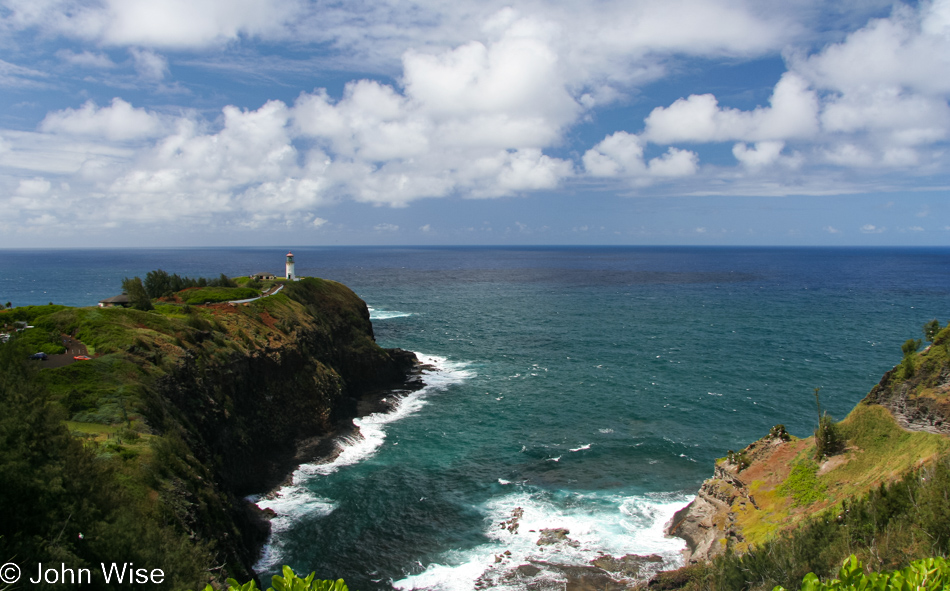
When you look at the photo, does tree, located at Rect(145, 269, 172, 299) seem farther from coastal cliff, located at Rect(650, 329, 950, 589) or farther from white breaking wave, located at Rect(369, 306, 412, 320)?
coastal cliff, located at Rect(650, 329, 950, 589)

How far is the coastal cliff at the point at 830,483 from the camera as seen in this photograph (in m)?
19.3

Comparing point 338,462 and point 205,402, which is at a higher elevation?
point 205,402

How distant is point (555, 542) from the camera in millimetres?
32469

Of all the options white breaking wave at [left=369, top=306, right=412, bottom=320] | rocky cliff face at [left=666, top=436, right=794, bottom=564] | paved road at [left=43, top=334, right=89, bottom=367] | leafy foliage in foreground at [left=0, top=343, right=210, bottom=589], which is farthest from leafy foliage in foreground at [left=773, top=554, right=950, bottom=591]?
white breaking wave at [left=369, top=306, right=412, bottom=320]

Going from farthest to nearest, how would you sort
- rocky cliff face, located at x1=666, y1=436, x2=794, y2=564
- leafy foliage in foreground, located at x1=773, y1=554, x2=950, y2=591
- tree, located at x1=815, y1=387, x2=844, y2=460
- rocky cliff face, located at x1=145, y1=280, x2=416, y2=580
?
1. rocky cliff face, located at x1=666, y1=436, x2=794, y2=564
2. tree, located at x1=815, y1=387, x2=844, y2=460
3. rocky cliff face, located at x1=145, y1=280, x2=416, y2=580
4. leafy foliage in foreground, located at x1=773, y1=554, x2=950, y2=591

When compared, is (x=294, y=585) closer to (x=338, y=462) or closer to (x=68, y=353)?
(x=68, y=353)

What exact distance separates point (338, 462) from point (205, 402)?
12.6 meters

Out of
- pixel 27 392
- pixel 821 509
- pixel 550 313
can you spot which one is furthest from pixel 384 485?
pixel 550 313

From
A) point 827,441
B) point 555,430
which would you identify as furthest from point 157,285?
point 827,441

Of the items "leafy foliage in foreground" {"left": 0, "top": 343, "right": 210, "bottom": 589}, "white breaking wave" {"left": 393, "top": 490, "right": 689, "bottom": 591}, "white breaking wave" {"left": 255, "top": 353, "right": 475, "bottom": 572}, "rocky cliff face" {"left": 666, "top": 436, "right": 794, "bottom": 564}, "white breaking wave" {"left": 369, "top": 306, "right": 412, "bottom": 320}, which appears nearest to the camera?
"leafy foliage in foreground" {"left": 0, "top": 343, "right": 210, "bottom": 589}

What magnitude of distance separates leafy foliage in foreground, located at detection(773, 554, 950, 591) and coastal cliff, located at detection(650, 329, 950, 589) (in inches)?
348

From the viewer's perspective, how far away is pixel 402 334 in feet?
305

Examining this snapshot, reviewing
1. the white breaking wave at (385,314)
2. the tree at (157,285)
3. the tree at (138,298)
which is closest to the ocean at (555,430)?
the white breaking wave at (385,314)

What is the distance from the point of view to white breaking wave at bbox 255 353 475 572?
3417 centimetres
